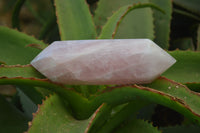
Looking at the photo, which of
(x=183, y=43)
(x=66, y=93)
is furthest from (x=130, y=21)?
(x=66, y=93)

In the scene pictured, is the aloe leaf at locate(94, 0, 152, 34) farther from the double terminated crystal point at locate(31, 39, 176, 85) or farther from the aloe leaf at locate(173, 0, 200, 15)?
the double terminated crystal point at locate(31, 39, 176, 85)

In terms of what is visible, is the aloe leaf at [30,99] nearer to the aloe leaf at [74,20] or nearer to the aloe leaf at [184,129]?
the aloe leaf at [74,20]

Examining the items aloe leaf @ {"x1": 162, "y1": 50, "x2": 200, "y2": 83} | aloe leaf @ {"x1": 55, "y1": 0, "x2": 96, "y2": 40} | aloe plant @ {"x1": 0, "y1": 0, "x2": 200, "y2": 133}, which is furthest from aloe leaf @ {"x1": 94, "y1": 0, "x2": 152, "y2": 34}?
aloe leaf @ {"x1": 162, "y1": 50, "x2": 200, "y2": 83}

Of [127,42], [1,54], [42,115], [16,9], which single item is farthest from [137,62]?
[16,9]

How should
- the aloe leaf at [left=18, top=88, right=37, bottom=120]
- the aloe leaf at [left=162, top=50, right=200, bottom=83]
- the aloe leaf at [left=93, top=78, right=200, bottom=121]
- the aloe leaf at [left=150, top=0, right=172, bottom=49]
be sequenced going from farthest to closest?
the aloe leaf at [left=150, top=0, right=172, bottom=49], the aloe leaf at [left=18, top=88, right=37, bottom=120], the aloe leaf at [left=162, top=50, right=200, bottom=83], the aloe leaf at [left=93, top=78, right=200, bottom=121]

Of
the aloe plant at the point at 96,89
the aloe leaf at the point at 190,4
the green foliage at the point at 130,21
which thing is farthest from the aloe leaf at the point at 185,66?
the aloe leaf at the point at 190,4

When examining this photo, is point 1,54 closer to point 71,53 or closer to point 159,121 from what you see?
point 71,53
